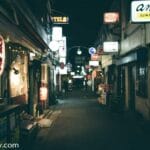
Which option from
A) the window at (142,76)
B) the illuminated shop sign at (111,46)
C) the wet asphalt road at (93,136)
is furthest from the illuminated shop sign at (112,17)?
the wet asphalt road at (93,136)

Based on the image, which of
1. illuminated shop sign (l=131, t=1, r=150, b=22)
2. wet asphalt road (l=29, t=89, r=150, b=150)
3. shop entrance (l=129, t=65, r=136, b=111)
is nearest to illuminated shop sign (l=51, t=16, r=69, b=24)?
shop entrance (l=129, t=65, r=136, b=111)

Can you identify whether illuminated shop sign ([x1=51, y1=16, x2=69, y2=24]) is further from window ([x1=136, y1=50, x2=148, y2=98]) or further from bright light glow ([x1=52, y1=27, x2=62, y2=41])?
window ([x1=136, y1=50, x2=148, y2=98])

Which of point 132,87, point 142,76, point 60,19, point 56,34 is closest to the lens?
point 142,76

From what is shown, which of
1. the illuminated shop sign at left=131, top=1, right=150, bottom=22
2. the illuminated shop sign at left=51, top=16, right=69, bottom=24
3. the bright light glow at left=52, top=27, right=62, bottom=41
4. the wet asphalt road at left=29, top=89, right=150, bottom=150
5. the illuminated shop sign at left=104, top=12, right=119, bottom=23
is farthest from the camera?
the illuminated shop sign at left=51, top=16, right=69, bottom=24

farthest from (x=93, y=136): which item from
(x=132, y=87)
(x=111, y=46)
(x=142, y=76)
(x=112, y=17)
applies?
(x=111, y=46)

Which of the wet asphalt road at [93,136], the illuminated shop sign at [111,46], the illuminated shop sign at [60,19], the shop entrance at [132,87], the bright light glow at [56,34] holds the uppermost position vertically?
the illuminated shop sign at [60,19]

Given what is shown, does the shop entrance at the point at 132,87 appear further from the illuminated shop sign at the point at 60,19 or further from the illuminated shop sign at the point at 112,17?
the illuminated shop sign at the point at 60,19

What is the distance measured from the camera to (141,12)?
20.5 m

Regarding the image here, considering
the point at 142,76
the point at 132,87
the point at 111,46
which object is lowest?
the point at 132,87

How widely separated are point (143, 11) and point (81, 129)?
22.4 ft

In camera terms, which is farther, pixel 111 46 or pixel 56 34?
pixel 56 34

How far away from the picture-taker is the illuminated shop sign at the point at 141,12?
2023cm

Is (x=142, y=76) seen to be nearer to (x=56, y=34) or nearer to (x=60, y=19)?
(x=56, y=34)

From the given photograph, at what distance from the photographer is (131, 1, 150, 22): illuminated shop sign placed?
66.4ft
